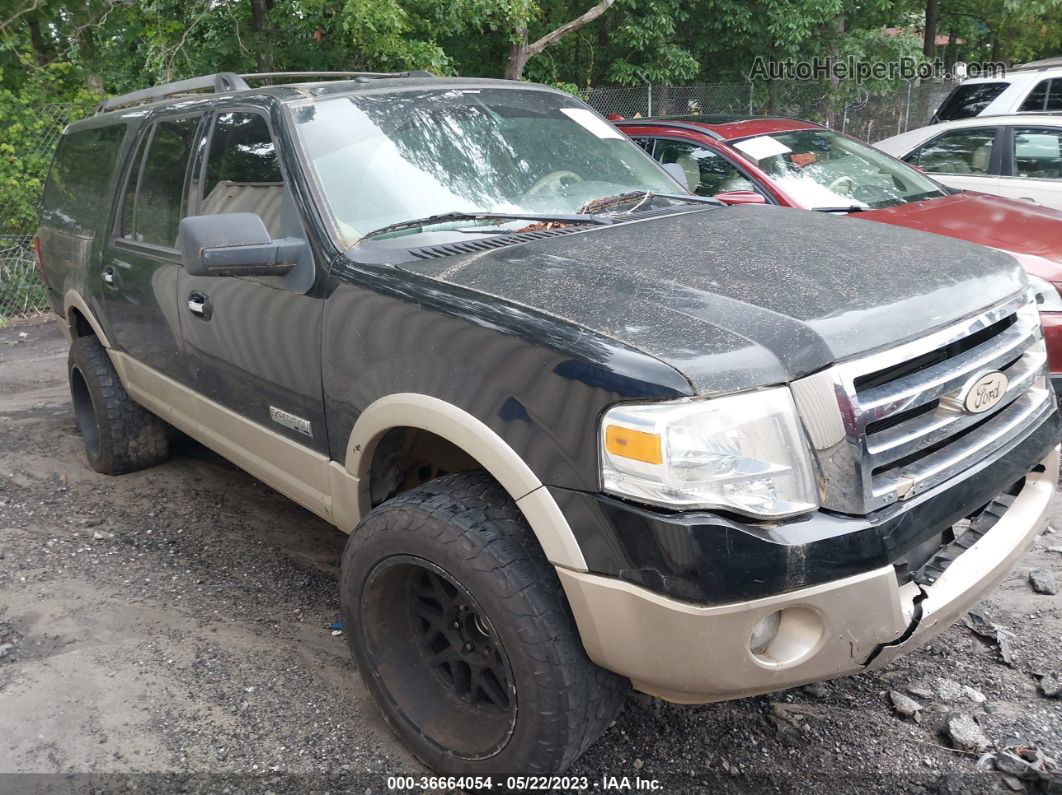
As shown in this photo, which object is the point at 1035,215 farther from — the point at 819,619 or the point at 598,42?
the point at 598,42

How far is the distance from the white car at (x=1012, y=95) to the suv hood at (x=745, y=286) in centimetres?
761

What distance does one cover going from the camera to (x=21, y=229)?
9.59m

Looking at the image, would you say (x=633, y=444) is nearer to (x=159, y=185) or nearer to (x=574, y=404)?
(x=574, y=404)

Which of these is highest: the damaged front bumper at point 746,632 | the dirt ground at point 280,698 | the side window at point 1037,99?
the side window at point 1037,99

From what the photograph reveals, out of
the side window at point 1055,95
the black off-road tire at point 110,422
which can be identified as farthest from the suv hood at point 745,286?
the side window at point 1055,95

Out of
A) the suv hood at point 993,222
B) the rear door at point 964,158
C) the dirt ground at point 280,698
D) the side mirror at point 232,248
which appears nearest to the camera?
the dirt ground at point 280,698

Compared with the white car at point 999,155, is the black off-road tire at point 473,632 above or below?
below

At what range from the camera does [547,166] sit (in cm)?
345

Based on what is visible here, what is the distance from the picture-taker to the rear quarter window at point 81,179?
4.60 m

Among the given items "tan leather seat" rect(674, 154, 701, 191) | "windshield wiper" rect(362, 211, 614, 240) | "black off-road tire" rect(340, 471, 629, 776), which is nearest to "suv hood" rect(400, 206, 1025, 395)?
"windshield wiper" rect(362, 211, 614, 240)

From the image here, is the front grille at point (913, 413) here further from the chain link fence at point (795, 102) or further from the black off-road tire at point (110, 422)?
the chain link fence at point (795, 102)

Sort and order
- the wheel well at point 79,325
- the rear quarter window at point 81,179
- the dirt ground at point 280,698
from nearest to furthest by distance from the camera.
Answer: the dirt ground at point 280,698 → the rear quarter window at point 81,179 → the wheel well at point 79,325

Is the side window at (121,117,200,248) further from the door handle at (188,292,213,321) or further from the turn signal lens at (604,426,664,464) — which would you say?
the turn signal lens at (604,426,664,464)

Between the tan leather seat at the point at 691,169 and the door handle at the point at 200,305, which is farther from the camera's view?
the tan leather seat at the point at 691,169
